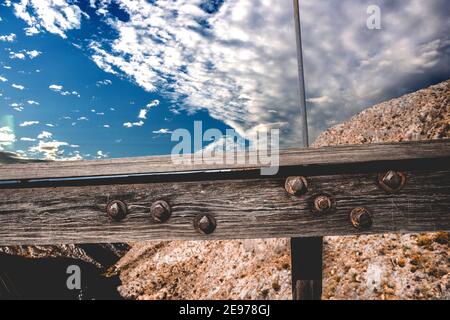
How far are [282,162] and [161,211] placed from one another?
69 centimetres

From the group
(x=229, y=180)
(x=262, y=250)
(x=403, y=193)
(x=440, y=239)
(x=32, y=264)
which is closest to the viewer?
(x=403, y=193)

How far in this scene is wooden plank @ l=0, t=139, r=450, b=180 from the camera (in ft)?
4.62

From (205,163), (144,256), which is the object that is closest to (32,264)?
(205,163)

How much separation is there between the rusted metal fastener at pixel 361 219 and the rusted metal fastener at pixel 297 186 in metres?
0.27

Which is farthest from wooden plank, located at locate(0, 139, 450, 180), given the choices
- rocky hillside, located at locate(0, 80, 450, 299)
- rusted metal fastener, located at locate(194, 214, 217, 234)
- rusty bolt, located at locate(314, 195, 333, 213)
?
rocky hillside, located at locate(0, 80, 450, 299)

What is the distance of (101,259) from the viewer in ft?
54.9

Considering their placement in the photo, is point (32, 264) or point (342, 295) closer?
point (32, 264)

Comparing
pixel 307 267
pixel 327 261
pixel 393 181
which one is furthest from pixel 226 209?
pixel 327 261

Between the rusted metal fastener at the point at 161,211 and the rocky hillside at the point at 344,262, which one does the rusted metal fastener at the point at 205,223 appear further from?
the rocky hillside at the point at 344,262

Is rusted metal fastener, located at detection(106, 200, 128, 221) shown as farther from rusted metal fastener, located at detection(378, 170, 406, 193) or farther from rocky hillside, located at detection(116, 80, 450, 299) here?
rocky hillside, located at detection(116, 80, 450, 299)

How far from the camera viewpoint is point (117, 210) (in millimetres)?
1565

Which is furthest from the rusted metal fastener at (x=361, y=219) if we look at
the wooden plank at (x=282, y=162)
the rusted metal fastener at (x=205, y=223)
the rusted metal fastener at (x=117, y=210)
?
the rusted metal fastener at (x=117, y=210)
